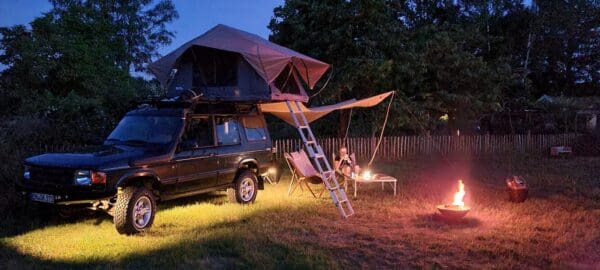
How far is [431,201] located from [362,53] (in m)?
7.40

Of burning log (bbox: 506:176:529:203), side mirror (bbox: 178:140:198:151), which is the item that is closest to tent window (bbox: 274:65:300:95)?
side mirror (bbox: 178:140:198:151)

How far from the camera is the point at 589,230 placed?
7031mm

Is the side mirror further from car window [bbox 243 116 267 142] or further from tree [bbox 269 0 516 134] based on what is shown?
tree [bbox 269 0 516 134]

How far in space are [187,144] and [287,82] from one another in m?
3.71

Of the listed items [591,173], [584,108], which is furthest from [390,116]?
[584,108]

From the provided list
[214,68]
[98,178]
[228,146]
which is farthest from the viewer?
[214,68]

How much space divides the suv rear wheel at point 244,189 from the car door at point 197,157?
0.64 meters

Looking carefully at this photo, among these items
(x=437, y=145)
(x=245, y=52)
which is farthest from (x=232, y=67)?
(x=437, y=145)

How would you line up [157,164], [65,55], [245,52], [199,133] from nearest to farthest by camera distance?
1. [157,164]
2. [199,133]
3. [245,52]
4. [65,55]

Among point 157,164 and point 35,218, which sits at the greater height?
point 157,164

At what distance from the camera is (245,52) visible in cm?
941

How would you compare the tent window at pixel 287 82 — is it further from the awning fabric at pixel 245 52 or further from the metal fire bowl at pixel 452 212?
the metal fire bowl at pixel 452 212

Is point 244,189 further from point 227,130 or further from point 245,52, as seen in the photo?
point 245,52

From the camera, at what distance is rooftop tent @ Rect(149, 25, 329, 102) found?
9469mm
